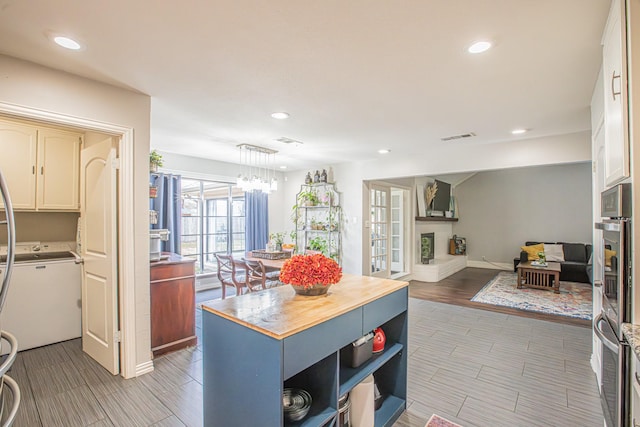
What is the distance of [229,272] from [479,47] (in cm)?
397

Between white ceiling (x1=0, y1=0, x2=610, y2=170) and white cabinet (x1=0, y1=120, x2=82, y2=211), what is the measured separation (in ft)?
3.69

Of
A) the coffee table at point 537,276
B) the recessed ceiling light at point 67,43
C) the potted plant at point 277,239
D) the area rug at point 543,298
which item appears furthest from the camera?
the coffee table at point 537,276

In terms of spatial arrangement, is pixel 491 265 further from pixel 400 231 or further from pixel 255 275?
pixel 255 275

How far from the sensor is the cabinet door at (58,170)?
3379 mm

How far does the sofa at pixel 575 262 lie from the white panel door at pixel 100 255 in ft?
24.9

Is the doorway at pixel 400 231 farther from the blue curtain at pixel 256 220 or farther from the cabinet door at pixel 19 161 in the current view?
the cabinet door at pixel 19 161

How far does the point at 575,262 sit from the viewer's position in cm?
683

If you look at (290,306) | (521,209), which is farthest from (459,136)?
(521,209)

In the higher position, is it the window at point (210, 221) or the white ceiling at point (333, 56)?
the white ceiling at point (333, 56)

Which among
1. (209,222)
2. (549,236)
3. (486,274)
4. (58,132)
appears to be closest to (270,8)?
(58,132)

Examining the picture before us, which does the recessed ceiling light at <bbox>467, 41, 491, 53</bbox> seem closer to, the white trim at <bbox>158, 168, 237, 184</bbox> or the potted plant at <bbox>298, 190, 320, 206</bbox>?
the potted plant at <bbox>298, 190, 320, 206</bbox>

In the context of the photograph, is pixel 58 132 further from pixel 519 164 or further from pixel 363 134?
pixel 519 164

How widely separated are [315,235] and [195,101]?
3.95 metres

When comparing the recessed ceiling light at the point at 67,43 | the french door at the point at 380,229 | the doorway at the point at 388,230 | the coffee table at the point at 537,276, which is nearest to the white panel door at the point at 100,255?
the recessed ceiling light at the point at 67,43
